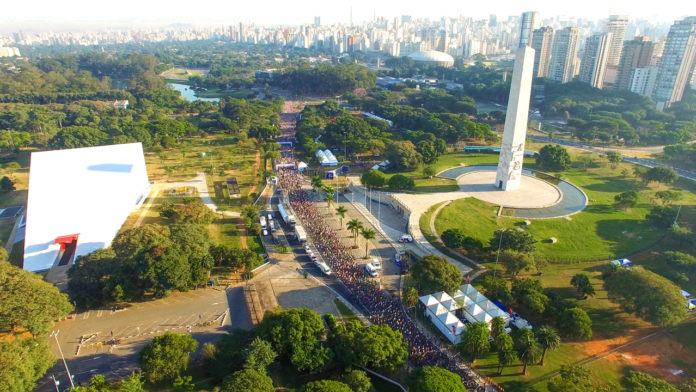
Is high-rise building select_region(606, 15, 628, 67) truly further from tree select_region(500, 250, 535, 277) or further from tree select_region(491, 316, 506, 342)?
tree select_region(491, 316, 506, 342)

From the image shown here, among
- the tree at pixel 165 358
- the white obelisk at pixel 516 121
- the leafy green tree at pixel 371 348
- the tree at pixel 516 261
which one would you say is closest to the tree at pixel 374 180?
the white obelisk at pixel 516 121

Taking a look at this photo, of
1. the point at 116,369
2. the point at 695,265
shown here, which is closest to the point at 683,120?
the point at 695,265

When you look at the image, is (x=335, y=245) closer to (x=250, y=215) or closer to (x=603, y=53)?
(x=250, y=215)

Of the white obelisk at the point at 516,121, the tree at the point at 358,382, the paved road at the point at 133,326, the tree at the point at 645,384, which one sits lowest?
the paved road at the point at 133,326

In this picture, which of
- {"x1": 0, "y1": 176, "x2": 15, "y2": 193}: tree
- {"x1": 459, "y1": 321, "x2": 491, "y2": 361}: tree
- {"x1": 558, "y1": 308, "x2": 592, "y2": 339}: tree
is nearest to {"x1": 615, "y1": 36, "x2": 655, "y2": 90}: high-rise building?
{"x1": 558, "y1": 308, "x2": 592, "y2": 339}: tree

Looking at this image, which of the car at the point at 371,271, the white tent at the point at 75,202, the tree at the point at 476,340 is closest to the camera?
the tree at the point at 476,340

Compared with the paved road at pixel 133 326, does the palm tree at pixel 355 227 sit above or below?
above

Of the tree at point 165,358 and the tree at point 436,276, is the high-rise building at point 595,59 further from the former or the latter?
the tree at point 165,358
